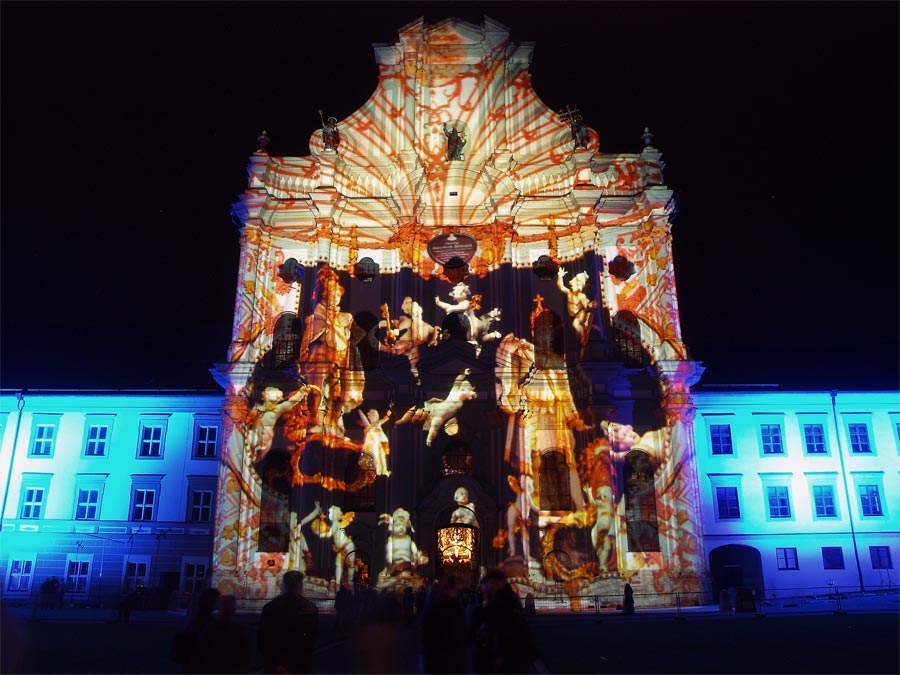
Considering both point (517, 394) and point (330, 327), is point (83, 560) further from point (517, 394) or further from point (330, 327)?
point (517, 394)

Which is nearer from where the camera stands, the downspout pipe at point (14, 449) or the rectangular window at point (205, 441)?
the downspout pipe at point (14, 449)

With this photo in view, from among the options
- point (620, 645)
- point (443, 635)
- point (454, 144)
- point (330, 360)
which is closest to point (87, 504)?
point (330, 360)

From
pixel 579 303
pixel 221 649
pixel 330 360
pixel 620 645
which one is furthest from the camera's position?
pixel 579 303

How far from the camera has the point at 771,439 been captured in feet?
112

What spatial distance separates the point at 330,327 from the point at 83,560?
15.9m

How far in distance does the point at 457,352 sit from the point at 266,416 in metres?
8.69

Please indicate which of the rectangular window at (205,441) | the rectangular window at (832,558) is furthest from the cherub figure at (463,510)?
the rectangular window at (832,558)

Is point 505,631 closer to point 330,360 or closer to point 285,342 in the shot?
point 330,360

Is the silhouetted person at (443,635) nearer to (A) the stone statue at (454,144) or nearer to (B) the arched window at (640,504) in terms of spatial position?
(B) the arched window at (640,504)

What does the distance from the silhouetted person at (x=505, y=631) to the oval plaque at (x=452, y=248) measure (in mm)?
25214

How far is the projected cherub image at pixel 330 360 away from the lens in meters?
29.8

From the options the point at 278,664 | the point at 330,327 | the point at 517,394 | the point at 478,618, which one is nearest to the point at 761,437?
the point at 517,394

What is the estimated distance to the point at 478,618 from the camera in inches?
353

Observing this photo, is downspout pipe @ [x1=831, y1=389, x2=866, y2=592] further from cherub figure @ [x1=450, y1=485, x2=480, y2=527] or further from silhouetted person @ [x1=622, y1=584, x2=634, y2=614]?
cherub figure @ [x1=450, y1=485, x2=480, y2=527]
